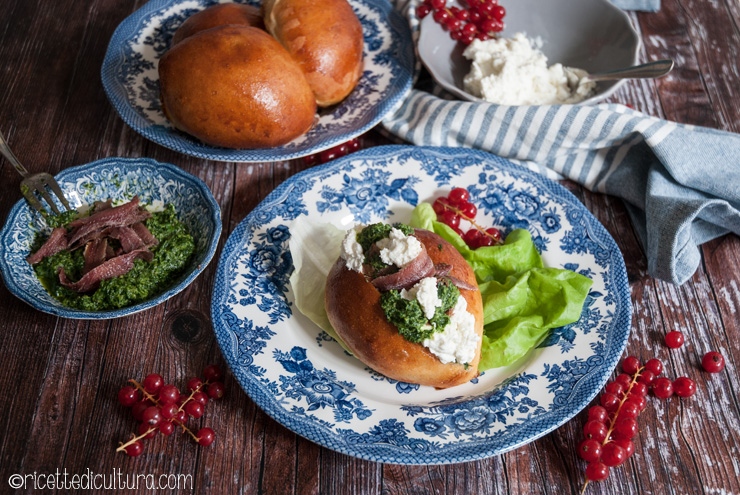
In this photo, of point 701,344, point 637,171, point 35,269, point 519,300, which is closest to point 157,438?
point 35,269

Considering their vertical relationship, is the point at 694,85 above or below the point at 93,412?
above

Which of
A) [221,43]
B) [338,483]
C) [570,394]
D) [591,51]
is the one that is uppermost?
[221,43]

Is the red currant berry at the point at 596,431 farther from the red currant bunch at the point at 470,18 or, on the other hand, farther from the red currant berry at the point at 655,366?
the red currant bunch at the point at 470,18

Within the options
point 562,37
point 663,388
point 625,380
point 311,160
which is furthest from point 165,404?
point 562,37

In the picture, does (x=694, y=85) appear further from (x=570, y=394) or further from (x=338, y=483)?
(x=338, y=483)

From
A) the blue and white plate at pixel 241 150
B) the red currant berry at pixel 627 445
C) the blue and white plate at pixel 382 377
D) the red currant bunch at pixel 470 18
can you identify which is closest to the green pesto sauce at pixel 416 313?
the blue and white plate at pixel 382 377
